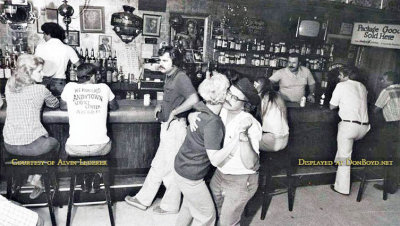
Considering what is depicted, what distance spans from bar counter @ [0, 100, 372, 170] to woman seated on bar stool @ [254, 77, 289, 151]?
2.82ft

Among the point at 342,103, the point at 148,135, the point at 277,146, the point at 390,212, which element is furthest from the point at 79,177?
the point at 390,212

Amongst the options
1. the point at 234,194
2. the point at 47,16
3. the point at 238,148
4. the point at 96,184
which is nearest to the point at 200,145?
the point at 238,148

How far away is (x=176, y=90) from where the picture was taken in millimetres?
3207

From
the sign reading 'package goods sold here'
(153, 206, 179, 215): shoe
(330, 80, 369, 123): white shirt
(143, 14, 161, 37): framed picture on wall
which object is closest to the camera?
(153, 206, 179, 215): shoe

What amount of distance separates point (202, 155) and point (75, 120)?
124cm

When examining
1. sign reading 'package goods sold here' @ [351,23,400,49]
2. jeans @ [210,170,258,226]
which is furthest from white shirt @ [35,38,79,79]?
sign reading 'package goods sold here' @ [351,23,400,49]

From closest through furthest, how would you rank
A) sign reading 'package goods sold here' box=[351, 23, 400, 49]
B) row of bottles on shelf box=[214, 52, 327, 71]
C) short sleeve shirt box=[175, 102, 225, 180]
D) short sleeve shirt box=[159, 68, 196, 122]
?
1. short sleeve shirt box=[175, 102, 225, 180]
2. short sleeve shirt box=[159, 68, 196, 122]
3. sign reading 'package goods sold here' box=[351, 23, 400, 49]
4. row of bottles on shelf box=[214, 52, 327, 71]

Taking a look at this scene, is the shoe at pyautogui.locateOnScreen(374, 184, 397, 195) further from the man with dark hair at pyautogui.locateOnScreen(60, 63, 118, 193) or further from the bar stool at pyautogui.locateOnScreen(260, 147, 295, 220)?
the man with dark hair at pyautogui.locateOnScreen(60, 63, 118, 193)

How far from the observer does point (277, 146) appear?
3455 mm

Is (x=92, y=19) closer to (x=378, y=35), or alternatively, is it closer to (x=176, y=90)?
(x=176, y=90)

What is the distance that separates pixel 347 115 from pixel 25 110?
353cm

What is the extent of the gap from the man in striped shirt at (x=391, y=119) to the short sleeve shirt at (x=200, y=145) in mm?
2874

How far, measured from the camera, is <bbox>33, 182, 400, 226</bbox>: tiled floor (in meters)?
3.33

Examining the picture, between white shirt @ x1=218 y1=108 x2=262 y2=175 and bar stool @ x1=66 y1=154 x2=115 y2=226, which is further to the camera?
bar stool @ x1=66 y1=154 x2=115 y2=226
